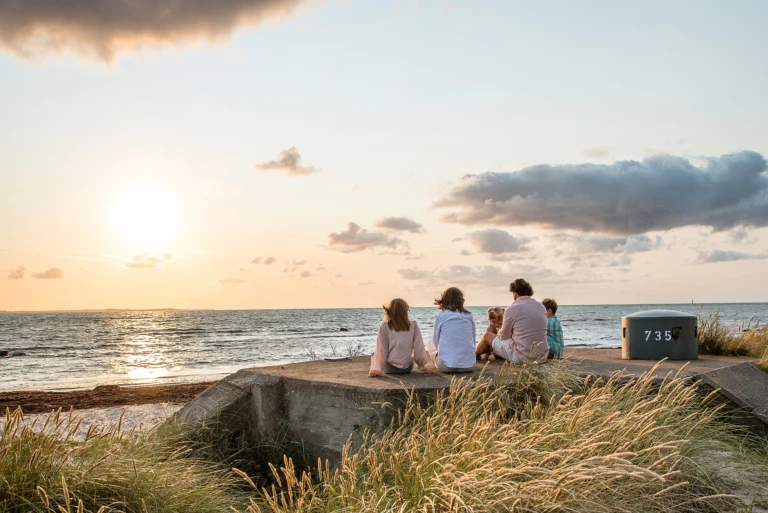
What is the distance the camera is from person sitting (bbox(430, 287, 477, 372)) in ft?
24.9

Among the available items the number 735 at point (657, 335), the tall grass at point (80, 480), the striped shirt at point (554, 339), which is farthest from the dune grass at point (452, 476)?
the number 735 at point (657, 335)

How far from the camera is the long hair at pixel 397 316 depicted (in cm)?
747

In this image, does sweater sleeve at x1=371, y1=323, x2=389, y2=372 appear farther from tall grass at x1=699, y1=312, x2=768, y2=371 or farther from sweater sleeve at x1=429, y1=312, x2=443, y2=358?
tall grass at x1=699, y1=312, x2=768, y2=371

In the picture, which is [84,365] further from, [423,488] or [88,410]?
[423,488]

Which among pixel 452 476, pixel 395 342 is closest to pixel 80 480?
pixel 452 476

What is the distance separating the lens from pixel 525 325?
7922 millimetres

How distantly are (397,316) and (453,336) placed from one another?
2.48 feet

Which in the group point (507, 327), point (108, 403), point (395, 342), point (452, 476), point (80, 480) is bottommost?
point (108, 403)

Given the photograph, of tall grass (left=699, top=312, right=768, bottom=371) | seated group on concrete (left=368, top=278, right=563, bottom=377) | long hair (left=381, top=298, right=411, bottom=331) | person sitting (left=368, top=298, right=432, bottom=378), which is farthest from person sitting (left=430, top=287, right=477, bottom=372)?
tall grass (left=699, top=312, right=768, bottom=371)

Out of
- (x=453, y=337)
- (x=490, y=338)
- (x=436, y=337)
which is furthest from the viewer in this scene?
(x=490, y=338)

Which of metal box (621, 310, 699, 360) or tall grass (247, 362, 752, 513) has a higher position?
metal box (621, 310, 699, 360)

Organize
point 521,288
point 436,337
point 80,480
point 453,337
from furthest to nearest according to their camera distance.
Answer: point 521,288, point 436,337, point 453,337, point 80,480

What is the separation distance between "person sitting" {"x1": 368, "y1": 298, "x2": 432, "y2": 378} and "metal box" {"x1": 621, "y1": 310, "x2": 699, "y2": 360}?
3.62 metres

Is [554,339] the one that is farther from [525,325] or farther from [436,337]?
[436,337]
